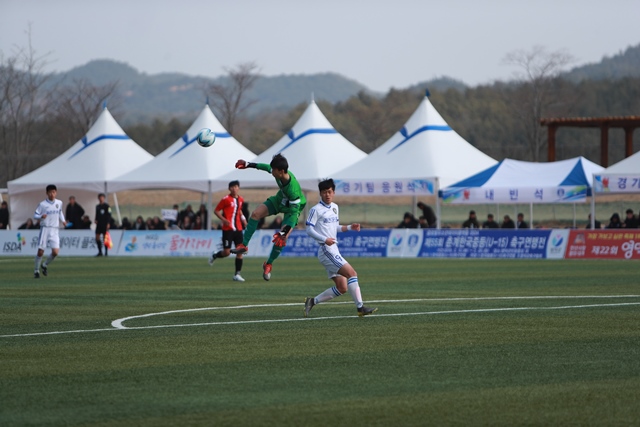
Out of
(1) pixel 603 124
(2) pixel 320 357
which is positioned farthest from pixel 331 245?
(1) pixel 603 124

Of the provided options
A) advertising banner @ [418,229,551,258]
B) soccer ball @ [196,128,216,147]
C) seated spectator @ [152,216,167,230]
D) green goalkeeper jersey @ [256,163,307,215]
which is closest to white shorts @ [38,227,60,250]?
green goalkeeper jersey @ [256,163,307,215]

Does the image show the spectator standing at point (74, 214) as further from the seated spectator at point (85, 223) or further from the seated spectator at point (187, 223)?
the seated spectator at point (187, 223)

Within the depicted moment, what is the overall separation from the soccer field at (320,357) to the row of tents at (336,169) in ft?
58.7

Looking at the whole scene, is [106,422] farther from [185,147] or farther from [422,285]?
[185,147]

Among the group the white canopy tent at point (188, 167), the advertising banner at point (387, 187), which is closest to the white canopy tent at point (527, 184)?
the advertising banner at point (387, 187)

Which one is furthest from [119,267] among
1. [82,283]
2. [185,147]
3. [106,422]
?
[106,422]

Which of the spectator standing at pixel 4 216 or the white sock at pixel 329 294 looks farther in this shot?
the spectator standing at pixel 4 216

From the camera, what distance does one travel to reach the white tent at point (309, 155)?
44.9 metres

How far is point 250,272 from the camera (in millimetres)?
28750

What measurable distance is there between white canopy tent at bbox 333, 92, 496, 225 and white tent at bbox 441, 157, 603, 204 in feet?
4.62

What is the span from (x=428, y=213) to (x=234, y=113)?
54.5 metres

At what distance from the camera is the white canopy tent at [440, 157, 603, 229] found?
127 ft

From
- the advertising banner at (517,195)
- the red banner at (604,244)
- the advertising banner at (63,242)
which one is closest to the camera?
the red banner at (604,244)

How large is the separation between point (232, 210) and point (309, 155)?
1837cm
